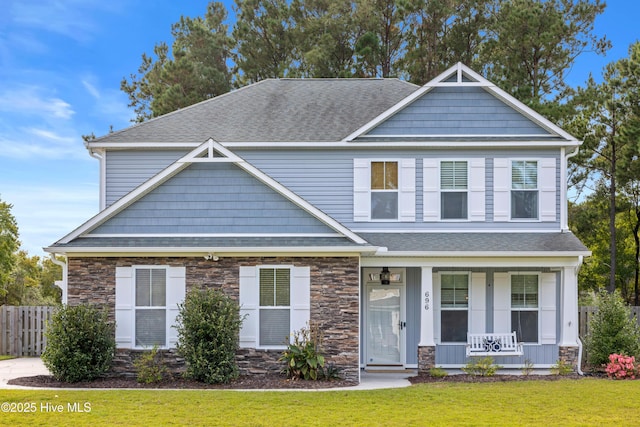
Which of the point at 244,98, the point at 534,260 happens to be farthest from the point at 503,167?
the point at 244,98

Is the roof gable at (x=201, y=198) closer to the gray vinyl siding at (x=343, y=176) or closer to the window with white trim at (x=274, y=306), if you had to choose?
the window with white trim at (x=274, y=306)

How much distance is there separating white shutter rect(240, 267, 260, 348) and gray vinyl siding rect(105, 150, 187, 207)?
443cm

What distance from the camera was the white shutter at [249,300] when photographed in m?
14.1

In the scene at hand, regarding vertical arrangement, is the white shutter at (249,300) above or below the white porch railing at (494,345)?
above

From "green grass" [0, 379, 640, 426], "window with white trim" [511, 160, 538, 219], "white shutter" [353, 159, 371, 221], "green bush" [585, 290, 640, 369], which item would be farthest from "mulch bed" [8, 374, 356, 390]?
"window with white trim" [511, 160, 538, 219]

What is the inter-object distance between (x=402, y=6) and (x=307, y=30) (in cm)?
425

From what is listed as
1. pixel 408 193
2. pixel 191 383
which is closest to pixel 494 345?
pixel 408 193

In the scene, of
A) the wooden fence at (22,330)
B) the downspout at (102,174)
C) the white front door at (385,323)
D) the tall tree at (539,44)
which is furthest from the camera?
the tall tree at (539,44)

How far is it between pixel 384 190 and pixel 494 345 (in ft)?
14.2

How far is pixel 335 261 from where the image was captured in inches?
555

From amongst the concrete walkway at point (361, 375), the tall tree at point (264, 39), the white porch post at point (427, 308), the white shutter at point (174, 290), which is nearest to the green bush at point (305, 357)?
the concrete walkway at point (361, 375)

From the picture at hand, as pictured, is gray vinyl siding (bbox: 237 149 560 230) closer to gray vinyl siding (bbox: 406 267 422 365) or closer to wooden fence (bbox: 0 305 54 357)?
gray vinyl siding (bbox: 406 267 422 365)

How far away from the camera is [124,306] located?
14148 millimetres

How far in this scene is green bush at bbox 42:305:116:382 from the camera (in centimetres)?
1333
